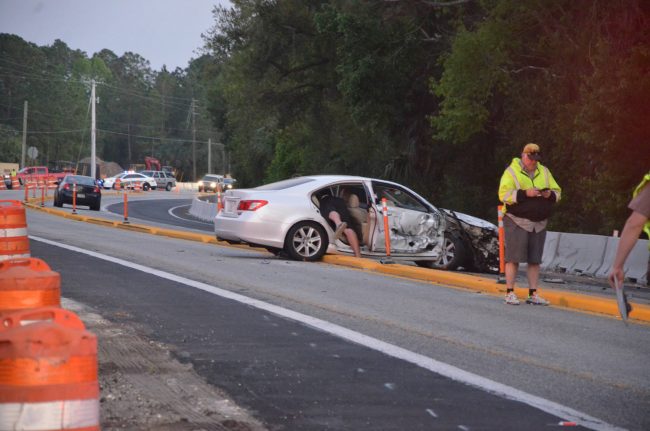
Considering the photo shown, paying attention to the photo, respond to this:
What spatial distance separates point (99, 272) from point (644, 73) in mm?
14629

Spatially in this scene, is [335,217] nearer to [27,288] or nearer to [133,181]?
[27,288]

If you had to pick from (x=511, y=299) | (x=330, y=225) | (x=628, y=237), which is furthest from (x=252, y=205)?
(x=628, y=237)

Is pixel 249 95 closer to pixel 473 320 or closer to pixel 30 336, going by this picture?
pixel 473 320

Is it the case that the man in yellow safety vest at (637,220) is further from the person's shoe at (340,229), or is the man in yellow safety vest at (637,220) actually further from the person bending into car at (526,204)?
the person's shoe at (340,229)

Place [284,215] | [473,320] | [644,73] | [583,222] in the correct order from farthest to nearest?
[583,222] → [644,73] → [284,215] → [473,320]

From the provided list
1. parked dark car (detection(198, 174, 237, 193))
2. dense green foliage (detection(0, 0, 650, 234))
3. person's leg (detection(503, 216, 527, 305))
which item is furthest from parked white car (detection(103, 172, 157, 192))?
person's leg (detection(503, 216, 527, 305))

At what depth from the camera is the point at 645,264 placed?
1941 cm

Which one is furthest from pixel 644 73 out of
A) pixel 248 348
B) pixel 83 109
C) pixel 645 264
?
pixel 83 109

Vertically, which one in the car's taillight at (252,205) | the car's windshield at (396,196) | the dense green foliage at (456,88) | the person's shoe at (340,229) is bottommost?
the person's shoe at (340,229)

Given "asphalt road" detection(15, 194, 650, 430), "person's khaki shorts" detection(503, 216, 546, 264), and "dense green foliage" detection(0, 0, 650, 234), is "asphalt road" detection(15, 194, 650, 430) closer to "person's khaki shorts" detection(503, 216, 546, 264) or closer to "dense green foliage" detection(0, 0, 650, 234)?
"person's khaki shorts" detection(503, 216, 546, 264)

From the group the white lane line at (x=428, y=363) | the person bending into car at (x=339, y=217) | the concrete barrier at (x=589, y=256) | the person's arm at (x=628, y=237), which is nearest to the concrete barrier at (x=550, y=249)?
the concrete barrier at (x=589, y=256)

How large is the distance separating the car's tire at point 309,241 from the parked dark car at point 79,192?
32.4 meters

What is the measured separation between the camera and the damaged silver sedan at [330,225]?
17.8 meters

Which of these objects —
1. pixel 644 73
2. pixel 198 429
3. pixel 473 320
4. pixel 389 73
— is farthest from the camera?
pixel 389 73
